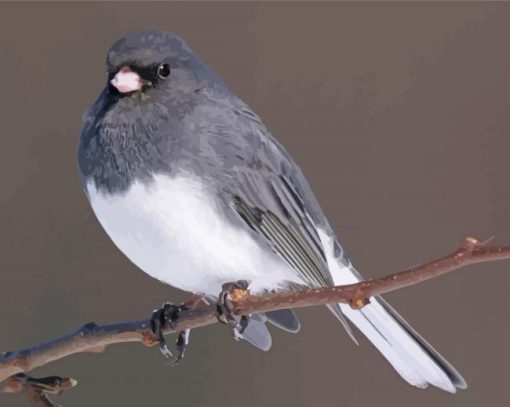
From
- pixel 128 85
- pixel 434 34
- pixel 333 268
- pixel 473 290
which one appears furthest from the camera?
pixel 434 34

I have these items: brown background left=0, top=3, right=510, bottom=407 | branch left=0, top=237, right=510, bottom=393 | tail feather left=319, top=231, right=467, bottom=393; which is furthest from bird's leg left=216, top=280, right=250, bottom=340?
brown background left=0, top=3, right=510, bottom=407

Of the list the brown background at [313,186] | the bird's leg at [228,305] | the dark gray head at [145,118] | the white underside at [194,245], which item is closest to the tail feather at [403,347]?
the white underside at [194,245]

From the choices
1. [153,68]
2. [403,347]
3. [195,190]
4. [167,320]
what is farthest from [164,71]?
[403,347]

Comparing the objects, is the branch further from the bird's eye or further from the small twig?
the bird's eye

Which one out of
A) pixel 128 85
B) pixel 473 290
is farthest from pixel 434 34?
pixel 128 85

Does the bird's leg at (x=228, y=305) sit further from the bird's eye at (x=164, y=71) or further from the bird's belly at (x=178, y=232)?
the bird's eye at (x=164, y=71)

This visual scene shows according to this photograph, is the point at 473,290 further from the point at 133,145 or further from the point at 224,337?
the point at 133,145
